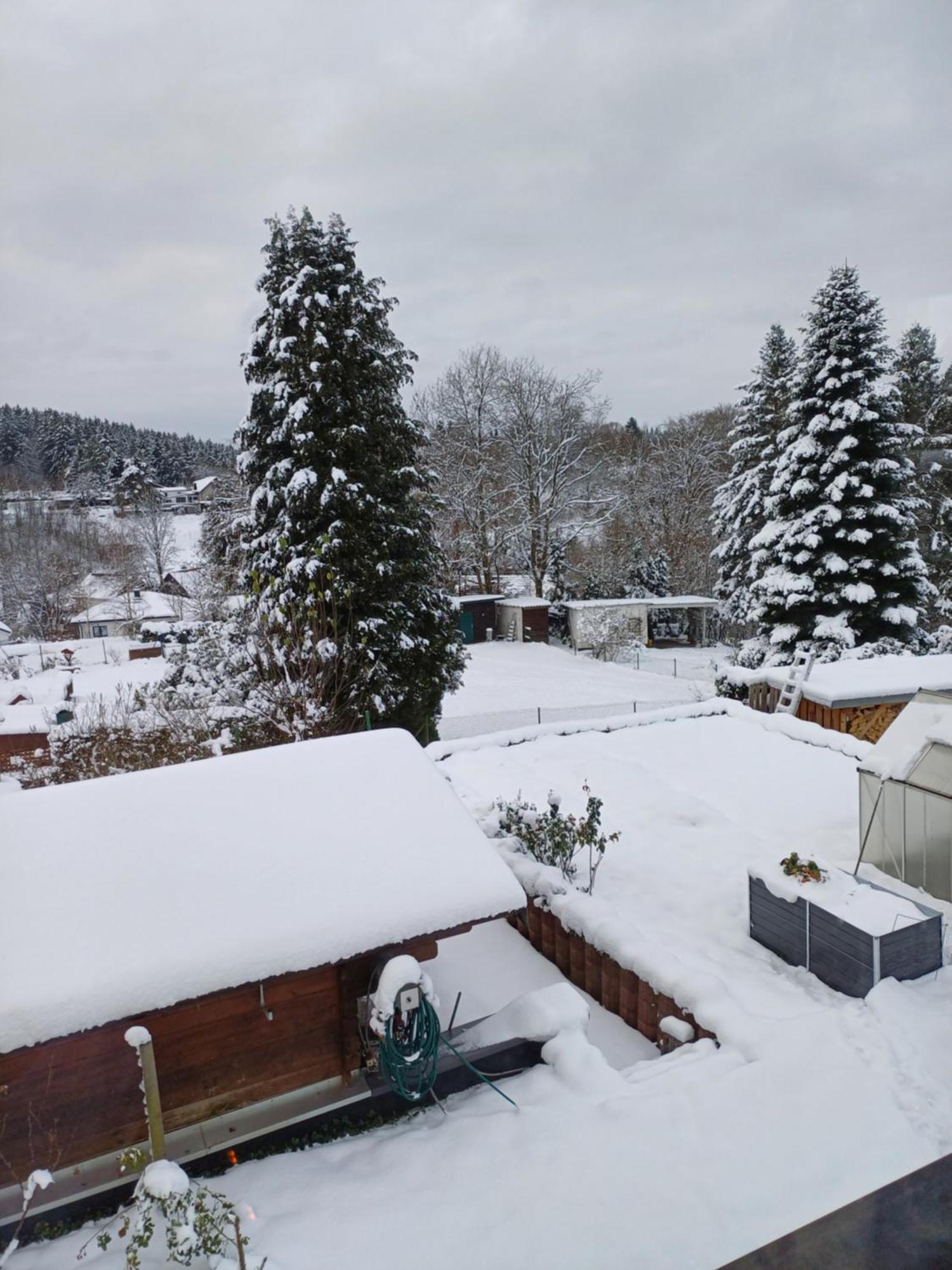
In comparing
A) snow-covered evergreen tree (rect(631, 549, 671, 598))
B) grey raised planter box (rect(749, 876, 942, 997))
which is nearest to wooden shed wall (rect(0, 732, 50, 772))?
grey raised planter box (rect(749, 876, 942, 997))

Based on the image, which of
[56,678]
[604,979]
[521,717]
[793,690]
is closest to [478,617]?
[521,717]

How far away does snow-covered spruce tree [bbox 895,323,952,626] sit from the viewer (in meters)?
18.2

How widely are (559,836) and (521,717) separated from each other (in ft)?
28.3

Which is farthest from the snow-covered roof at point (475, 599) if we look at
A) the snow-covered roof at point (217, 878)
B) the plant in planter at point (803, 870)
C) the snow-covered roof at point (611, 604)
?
the snow-covered roof at point (217, 878)

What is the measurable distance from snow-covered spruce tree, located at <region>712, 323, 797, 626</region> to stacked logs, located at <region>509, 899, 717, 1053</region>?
53.4 ft

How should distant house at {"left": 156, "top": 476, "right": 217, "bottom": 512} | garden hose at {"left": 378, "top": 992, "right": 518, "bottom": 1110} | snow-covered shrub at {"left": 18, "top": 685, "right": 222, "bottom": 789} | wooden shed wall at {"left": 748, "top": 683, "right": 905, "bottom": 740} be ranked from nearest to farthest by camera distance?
garden hose at {"left": 378, "top": 992, "right": 518, "bottom": 1110} < snow-covered shrub at {"left": 18, "top": 685, "right": 222, "bottom": 789} < wooden shed wall at {"left": 748, "top": 683, "right": 905, "bottom": 740} < distant house at {"left": 156, "top": 476, "right": 217, "bottom": 512}

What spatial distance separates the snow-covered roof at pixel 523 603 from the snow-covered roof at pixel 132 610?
13.0 meters

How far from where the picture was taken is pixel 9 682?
14703 mm

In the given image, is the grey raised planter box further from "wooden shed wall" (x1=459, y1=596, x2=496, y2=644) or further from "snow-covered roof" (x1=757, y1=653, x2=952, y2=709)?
"wooden shed wall" (x1=459, y1=596, x2=496, y2=644)

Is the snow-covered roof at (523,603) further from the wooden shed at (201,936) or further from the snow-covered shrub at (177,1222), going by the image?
the snow-covered shrub at (177,1222)

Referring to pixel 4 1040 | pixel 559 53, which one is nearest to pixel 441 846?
pixel 4 1040

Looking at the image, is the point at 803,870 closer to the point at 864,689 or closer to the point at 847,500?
the point at 864,689

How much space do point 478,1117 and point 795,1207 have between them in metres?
1.53

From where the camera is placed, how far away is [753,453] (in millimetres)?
→ 21547
